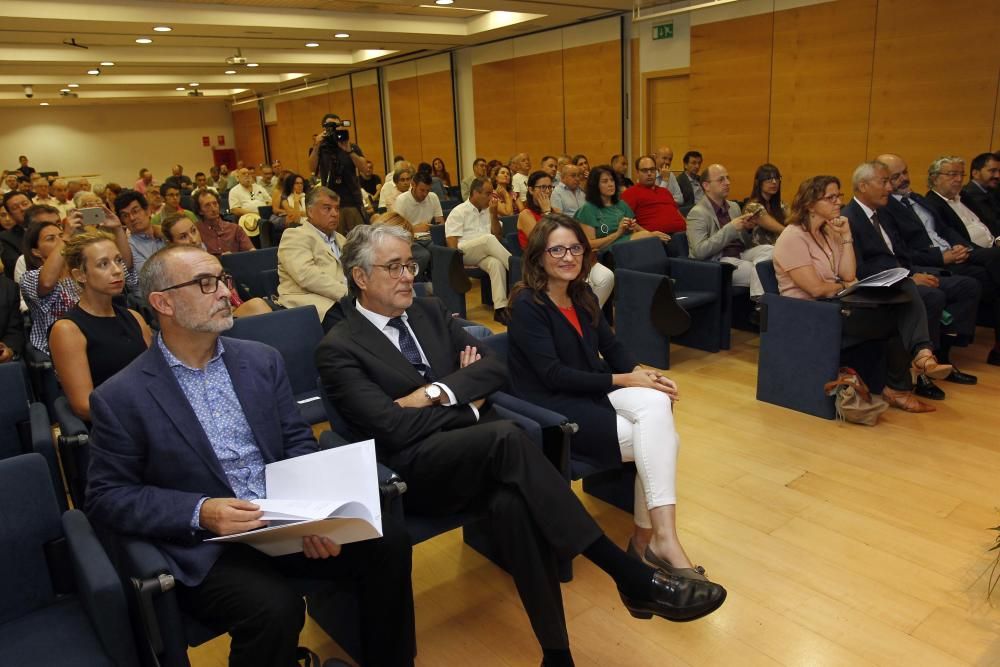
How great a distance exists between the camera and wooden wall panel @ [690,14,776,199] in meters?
8.61

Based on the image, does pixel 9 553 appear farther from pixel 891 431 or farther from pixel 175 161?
pixel 175 161

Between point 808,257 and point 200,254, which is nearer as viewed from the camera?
point 200,254

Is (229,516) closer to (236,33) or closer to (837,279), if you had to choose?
(837,279)

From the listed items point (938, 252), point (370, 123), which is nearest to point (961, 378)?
point (938, 252)

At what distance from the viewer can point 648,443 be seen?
2543 mm

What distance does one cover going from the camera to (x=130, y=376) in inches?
75.7

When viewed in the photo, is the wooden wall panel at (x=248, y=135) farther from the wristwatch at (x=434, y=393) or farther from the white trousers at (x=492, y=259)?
the wristwatch at (x=434, y=393)

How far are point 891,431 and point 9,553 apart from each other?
157 inches

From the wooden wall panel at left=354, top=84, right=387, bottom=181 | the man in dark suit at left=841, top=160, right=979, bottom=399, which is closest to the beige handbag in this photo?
the man in dark suit at left=841, top=160, right=979, bottom=399

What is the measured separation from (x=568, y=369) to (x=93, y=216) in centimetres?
349

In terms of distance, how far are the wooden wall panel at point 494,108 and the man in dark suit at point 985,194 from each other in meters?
7.83

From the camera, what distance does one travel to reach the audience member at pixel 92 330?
9.07 feet

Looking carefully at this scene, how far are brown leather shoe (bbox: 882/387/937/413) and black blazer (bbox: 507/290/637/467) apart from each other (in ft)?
7.10

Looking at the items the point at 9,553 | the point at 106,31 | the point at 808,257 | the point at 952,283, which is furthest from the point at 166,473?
the point at 106,31
